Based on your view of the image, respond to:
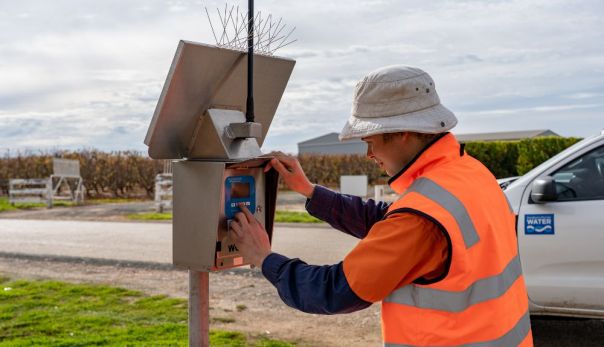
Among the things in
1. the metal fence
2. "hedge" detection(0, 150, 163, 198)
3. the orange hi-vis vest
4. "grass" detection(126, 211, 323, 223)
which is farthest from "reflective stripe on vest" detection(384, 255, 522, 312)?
"hedge" detection(0, 150, 163, 198)

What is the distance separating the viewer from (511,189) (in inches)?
217

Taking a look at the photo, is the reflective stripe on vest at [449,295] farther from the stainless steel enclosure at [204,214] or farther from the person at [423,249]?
the stainless steel enclosure at [204,214]

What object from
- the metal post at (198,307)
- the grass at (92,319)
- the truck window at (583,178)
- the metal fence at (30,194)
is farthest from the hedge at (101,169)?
the metal post at (198,307)

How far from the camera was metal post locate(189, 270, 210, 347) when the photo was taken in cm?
284

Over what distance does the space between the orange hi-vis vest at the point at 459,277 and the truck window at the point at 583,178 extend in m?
3.59

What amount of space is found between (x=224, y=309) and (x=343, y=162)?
90.6 feet

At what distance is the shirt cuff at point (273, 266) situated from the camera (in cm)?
221

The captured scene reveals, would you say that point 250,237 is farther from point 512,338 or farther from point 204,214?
point 512,338

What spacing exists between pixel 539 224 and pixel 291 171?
3060 mm

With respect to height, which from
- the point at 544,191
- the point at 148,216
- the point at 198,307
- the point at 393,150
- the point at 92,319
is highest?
the point at 393,150

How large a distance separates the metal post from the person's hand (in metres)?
0.55

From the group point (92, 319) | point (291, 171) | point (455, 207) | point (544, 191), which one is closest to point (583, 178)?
point (544, 191)

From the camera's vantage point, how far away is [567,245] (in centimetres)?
514

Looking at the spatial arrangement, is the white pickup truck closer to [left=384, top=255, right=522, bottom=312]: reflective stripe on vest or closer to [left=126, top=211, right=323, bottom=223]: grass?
[left=384, top=255, right=522, bottom=312]: reflective stripe on vest
